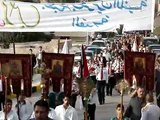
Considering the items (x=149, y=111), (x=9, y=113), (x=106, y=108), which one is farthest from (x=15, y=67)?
(x=106, y=108)

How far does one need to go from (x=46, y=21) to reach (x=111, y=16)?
1140mm

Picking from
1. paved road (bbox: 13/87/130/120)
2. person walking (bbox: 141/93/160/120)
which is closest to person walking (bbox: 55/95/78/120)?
person walking (bbox: 141/93/160/120)

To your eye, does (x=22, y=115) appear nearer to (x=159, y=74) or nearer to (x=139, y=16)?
(x=139, y=16)

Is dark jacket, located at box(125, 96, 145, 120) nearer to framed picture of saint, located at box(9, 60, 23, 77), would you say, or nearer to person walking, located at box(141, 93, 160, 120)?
person walking, located at box(141, 93, 160, 120)

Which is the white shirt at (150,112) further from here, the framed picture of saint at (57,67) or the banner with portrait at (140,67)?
the framed picture of saint at (57,67)

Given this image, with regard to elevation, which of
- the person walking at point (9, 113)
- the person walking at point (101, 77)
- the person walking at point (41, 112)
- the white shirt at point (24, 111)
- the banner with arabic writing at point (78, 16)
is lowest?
the person walking at point (101, 77)

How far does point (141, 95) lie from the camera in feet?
33.9

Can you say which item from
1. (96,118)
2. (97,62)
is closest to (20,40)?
(97,62)

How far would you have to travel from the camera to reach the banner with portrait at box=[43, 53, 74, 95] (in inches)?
466

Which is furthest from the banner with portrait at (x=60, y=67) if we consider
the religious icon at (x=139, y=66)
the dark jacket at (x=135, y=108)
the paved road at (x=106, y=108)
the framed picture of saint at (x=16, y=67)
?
the paved road at (x=106, y=108)

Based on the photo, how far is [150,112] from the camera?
1009 cm

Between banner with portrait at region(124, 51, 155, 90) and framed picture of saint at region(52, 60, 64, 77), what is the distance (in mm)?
1377

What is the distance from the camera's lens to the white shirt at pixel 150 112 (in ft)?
32.9

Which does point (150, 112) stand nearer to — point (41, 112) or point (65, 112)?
point (65, 112)
